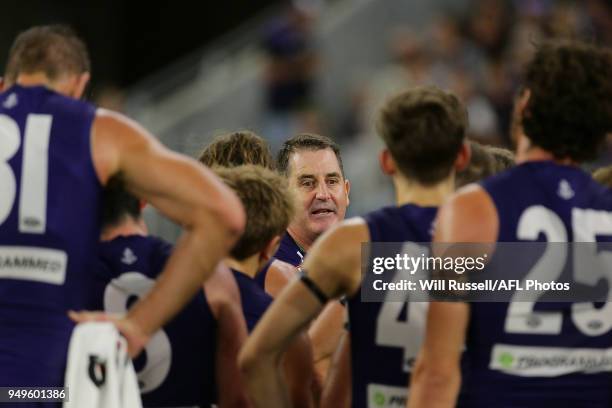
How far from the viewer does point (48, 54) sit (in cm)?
409

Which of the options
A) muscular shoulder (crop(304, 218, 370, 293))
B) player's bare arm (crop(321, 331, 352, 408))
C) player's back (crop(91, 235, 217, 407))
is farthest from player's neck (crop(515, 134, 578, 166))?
player's back (crop(91, 235, 217, 407))

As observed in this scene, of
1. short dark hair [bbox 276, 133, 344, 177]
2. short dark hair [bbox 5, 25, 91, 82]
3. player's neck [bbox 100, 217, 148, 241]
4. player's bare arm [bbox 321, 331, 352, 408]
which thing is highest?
short dark hair [bbox 276, 133, 344, 177]

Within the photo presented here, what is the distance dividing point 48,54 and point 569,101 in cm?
180

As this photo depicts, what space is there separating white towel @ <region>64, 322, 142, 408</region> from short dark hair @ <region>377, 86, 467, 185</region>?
3.67 ft

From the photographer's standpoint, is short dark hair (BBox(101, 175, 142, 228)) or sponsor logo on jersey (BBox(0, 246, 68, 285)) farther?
short dark hair (BBox(101, 175, 142, 228))

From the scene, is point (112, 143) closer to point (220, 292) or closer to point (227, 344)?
point (220, 292)

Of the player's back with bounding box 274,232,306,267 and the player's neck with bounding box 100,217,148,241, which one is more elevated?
the player's back with bounding box 274,232,306,267

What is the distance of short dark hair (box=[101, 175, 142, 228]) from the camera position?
416 cm

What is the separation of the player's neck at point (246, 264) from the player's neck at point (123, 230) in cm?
38

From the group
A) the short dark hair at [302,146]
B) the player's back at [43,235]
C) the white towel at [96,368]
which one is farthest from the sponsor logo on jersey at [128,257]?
the short dark hair at [302,146]

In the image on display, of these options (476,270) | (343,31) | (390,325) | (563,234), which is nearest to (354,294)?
(390,325)

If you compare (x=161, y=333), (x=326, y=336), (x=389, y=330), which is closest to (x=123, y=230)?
(x=161, y=333)

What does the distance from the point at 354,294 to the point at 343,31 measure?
11278mm

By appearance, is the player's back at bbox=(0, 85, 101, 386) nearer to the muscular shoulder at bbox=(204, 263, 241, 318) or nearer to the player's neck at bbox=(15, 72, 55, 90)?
the player's neck at bbox=(15, 72, 55, 90)
